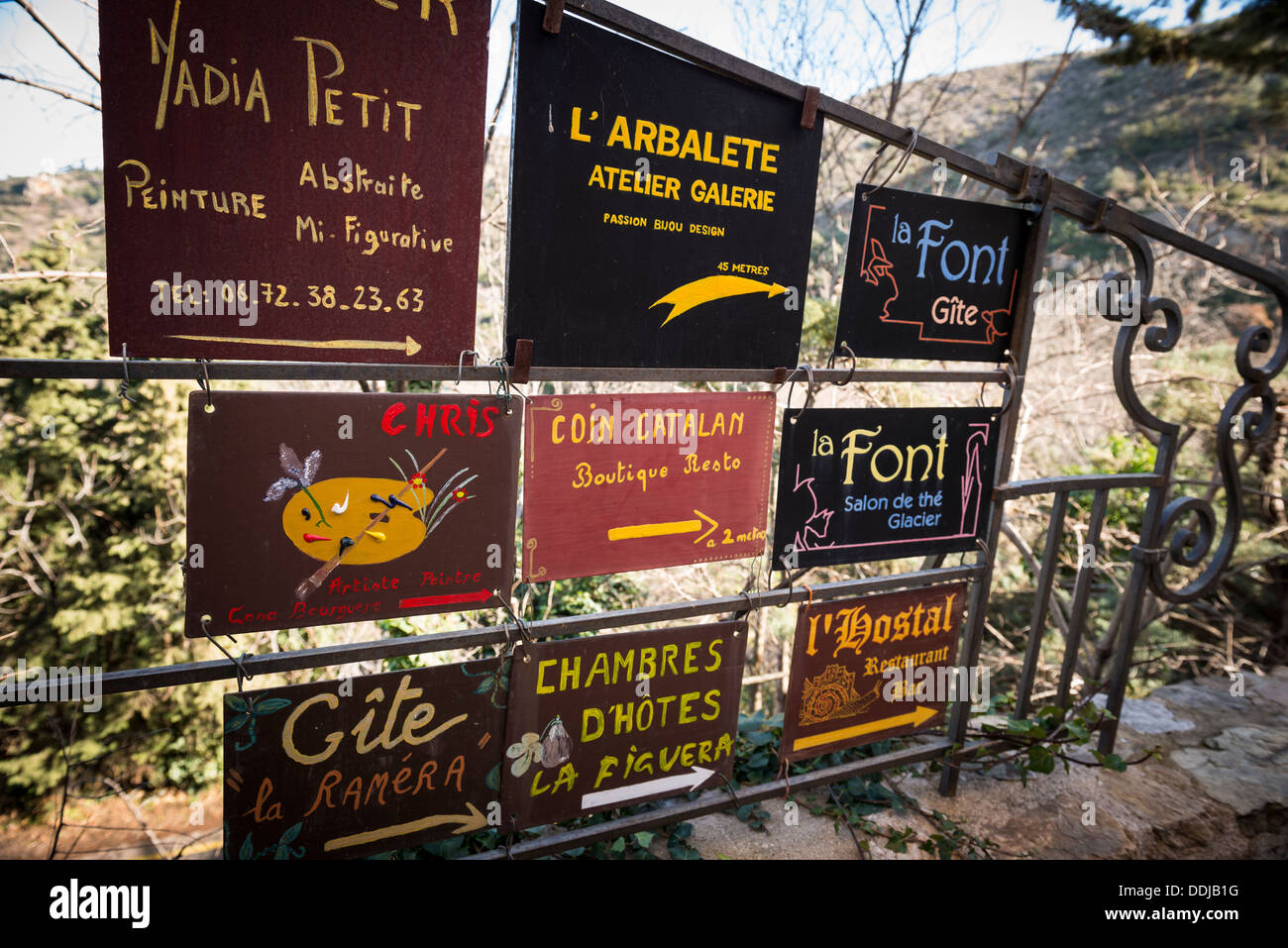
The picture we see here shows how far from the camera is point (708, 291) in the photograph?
2086 millimetres

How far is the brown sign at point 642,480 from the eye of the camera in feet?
6.57

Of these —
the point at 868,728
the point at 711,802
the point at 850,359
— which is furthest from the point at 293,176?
the point at 868,728

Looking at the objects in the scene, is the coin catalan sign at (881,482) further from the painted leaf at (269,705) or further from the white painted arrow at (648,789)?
the painted leaf at (269,705)

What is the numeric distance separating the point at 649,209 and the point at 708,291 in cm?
27

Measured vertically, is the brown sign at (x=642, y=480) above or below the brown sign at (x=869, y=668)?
above

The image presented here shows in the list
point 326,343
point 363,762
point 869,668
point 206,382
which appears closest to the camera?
point 206,382

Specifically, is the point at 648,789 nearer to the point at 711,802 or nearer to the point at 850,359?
the point at 711,802

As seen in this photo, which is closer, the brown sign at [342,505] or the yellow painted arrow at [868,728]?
the brown sign at [342,505]

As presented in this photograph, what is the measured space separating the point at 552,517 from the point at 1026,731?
2.07m

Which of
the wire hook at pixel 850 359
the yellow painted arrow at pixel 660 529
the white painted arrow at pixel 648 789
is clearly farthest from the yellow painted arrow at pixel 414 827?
the wire hook at pixel 850 359

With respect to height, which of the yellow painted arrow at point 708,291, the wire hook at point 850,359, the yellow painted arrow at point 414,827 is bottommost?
the yellow painted arrow at point 414,827

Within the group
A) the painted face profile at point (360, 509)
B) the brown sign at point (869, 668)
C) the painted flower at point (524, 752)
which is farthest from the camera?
the brown sign at point (869, 668)

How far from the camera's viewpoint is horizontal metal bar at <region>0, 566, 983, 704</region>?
1.70 meters

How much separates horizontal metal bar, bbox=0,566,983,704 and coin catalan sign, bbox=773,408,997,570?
0.33 ft
